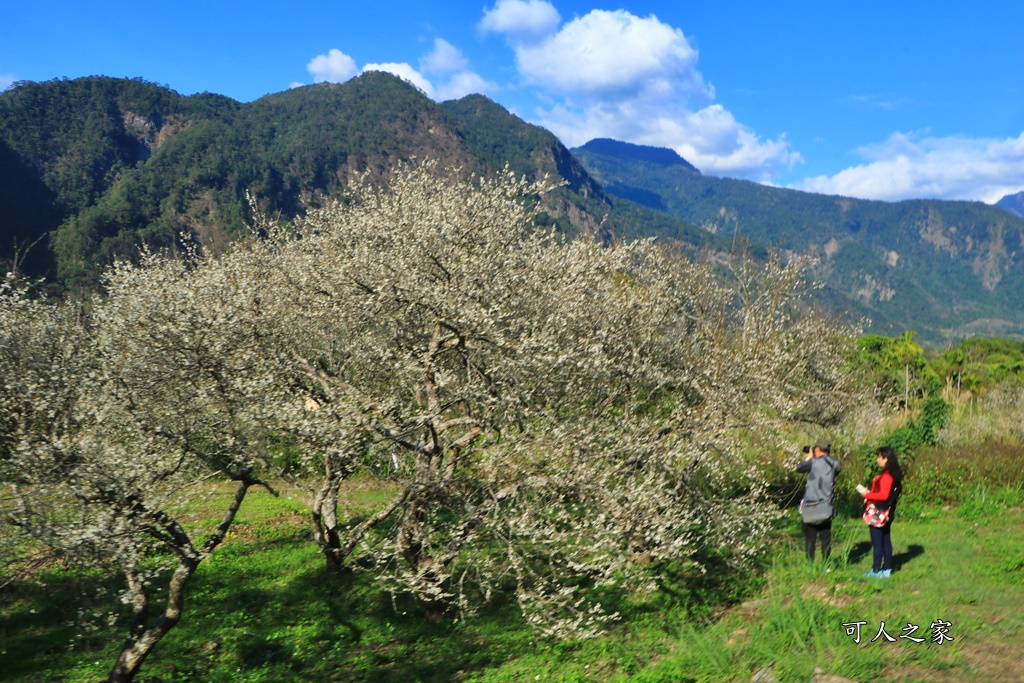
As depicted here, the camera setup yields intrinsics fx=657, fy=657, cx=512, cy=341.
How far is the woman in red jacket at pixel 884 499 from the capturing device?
8.74 metres

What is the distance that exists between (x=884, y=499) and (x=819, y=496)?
800 millimetres

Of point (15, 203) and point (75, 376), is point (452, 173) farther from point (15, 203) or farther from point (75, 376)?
point (15, 203)

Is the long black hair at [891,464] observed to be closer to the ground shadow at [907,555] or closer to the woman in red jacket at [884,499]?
the woman in red jacket at [884,499]

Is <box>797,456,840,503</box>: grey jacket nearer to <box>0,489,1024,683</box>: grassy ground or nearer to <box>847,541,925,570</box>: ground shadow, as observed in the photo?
<box>0,489,1024,683</box>: grassy ground

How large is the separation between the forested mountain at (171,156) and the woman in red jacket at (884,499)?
41.5m

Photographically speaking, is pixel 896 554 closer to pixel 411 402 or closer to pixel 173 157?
pixel 411 402

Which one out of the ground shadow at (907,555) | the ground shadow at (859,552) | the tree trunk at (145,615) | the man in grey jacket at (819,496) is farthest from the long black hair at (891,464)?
the tree trunk at (145,615)

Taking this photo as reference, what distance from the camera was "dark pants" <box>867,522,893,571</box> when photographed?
29.3ft

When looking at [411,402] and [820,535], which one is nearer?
[411,402]

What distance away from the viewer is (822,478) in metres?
9.11

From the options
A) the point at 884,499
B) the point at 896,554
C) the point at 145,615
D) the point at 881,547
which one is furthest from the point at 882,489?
the point at 145,615

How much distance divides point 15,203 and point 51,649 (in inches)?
3764

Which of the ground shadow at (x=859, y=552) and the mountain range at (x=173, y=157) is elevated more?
the mountain range at (x=173, y=157)

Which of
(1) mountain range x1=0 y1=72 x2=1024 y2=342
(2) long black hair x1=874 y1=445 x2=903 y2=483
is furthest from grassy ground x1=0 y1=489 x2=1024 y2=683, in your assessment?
(1) mountain range x1=0 y1=72 x2=1024 y2=342
